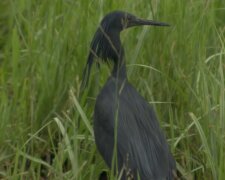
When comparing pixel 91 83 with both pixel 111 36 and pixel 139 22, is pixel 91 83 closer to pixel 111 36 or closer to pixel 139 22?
pixel 111 36

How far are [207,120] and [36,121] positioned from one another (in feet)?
2.59

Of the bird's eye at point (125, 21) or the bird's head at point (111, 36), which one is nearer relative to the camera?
the bird's eye at point (125, 21)

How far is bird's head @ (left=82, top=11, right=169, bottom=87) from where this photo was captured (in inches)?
171

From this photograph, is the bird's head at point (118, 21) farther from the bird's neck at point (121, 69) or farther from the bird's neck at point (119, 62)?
the bird's neck at point (121, 69)

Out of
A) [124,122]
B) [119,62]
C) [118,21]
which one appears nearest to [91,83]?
[119,62]

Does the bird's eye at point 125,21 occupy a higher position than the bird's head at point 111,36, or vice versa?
the bird's eye at point 125,21

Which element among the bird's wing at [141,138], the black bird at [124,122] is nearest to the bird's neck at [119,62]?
the black bird at [124,122]

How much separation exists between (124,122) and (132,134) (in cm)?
→ 7

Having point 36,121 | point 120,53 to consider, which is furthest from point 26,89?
point 120,53

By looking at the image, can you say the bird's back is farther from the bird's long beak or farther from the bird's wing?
the bird's long beak

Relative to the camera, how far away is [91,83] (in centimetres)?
450

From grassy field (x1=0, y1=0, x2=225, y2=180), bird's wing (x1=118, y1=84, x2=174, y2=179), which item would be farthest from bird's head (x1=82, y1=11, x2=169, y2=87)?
bird's wing (x1=118, y1=84, x2=174, y2=179)

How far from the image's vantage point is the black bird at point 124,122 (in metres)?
3.92

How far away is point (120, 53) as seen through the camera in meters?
4.40
